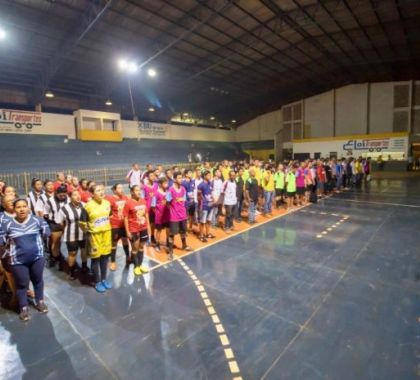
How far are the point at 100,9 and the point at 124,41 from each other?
3047mm

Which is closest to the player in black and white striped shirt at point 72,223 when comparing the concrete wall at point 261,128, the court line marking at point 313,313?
the court line marking at point 313,313

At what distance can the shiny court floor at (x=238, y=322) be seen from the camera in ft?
8.93

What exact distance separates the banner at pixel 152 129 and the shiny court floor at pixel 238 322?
888 inches

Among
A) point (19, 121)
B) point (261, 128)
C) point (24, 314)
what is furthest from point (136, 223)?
point (261, 128)

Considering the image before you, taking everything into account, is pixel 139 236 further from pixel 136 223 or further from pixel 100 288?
pixel 100 288

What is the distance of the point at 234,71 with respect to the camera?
65.3 ft

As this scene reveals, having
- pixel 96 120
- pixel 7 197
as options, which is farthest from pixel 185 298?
pixel 96 120

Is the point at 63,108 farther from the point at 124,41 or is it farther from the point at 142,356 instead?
the point at 142,356

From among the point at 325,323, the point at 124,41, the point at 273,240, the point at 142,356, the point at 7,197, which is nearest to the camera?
the point at 142,356

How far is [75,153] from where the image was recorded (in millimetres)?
19766

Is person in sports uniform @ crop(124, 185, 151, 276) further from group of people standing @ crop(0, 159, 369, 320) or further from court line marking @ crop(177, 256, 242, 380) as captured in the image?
court line marking @ crop(177, 256, 242, 380)

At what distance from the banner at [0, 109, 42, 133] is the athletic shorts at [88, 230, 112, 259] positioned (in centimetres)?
1846

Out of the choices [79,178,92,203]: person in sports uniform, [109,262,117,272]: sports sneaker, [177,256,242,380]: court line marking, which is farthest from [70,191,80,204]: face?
[177,256,242,380]: court line marking

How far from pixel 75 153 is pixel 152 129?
912cm
